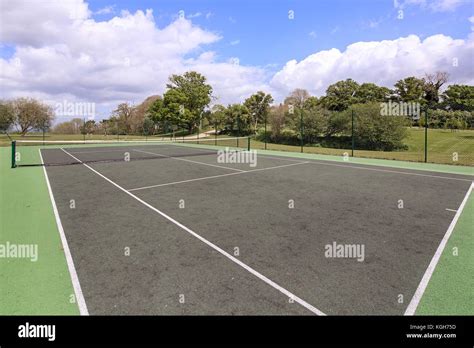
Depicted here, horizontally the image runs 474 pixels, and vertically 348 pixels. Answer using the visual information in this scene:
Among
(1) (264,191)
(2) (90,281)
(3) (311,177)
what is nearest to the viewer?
(2) (90,281)

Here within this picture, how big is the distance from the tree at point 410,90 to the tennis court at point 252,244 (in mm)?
58746

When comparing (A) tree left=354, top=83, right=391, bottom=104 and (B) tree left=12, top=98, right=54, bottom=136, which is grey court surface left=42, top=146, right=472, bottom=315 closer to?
(B) tree left=12, top=98, right=54, bottom=136

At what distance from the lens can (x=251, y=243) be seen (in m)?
4.78

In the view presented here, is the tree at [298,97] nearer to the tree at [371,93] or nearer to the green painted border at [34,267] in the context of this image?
the tree at [371,93]

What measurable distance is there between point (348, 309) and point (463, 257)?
264 cm

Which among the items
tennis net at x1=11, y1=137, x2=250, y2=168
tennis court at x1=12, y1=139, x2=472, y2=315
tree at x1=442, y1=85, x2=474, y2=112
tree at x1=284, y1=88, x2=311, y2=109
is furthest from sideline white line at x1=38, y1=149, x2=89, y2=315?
tree at x1=442, y1=85, x2=474, y2=112

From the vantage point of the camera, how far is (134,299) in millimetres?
3180

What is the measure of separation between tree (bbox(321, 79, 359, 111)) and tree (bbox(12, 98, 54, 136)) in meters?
51.9

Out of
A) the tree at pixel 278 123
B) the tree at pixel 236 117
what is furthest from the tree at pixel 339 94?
the tree at pixel 278 123

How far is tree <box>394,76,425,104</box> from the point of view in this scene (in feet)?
187

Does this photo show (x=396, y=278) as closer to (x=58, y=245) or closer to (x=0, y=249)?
(x=58, y=245)

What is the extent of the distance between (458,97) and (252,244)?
236 feet

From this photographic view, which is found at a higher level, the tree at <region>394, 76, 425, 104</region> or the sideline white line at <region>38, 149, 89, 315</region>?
the tree at <region>394, 76, 425, 104</region>
